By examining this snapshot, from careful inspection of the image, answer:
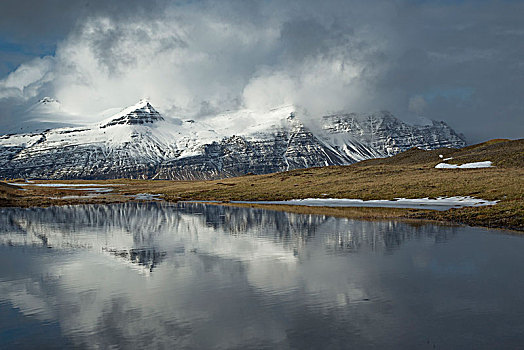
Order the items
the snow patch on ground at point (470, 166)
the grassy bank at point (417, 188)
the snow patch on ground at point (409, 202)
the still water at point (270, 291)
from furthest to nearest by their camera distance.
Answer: the snow patch on ground at point (470, 166), the snow patch on ground at point (409, 202), the grassy bank at point (417, 188), the still water at point (270, 291)

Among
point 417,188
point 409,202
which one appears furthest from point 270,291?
point 417,188

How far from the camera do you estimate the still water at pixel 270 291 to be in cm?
1465

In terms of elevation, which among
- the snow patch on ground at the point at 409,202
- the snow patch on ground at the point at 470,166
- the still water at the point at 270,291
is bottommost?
the still water at the point at 270,291

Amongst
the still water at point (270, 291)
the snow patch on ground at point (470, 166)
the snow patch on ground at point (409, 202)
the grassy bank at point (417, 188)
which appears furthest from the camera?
the snow patch on ground at point (470, 166)

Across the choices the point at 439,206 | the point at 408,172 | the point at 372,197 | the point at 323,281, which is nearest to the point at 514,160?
the point at 408,172

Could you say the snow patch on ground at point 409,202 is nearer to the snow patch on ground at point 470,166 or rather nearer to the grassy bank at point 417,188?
the grassy bank at point 417,188

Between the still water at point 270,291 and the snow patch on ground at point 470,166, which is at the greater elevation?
the snow patch on ground at point 470,166

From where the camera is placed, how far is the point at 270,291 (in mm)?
19891

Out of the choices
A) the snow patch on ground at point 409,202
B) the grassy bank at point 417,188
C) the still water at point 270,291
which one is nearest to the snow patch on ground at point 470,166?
the grassy bank at point 417,188

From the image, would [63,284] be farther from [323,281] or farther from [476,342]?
[476,342]

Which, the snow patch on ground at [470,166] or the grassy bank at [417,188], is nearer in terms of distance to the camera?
the grassy bank at [417,188]

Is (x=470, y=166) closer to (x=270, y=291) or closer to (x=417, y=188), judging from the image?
(x=417, y=188)

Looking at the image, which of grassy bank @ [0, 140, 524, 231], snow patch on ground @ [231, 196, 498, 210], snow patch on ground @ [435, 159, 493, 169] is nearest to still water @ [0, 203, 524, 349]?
grassy bank @ [0, 140, 524, 231]

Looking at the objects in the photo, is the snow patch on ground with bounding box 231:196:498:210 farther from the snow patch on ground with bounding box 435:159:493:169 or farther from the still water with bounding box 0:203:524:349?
the snow patch on ground with bounding box 435:159:493:169
